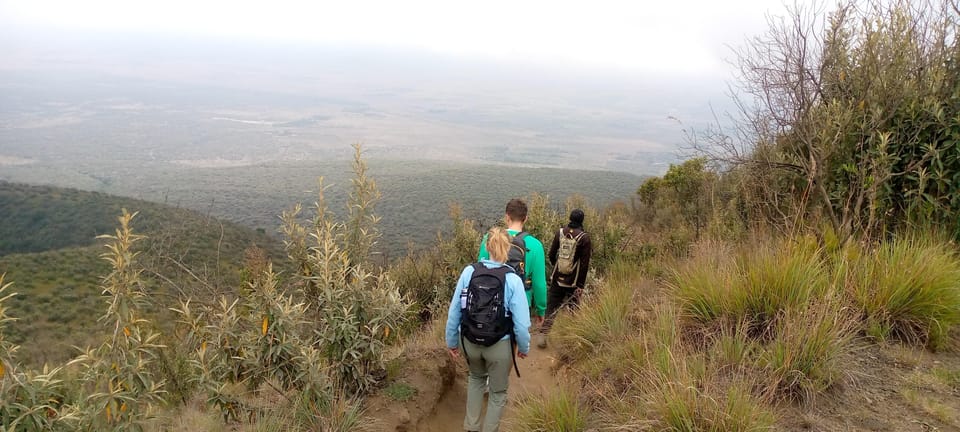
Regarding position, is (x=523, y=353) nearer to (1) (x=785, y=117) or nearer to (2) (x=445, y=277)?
(1) (x=785, y=117)

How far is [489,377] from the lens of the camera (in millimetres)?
4031

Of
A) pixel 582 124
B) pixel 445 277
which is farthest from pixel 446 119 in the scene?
pixel 445 277

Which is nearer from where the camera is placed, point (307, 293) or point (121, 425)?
point (121, 425)

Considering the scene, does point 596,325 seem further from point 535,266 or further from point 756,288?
point 756,288

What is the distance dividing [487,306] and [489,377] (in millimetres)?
645

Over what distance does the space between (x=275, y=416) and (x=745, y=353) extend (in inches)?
129

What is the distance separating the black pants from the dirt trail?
288 millimetres

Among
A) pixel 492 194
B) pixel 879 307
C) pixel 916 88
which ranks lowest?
pixel 492 194

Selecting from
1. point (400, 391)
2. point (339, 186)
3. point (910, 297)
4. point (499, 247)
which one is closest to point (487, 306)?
point (499, 247)

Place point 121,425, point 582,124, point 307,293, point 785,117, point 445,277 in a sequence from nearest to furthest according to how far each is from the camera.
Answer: point 121,425
point 307,293
point 785,117
point 445,277
point 582,124

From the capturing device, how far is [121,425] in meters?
3.02

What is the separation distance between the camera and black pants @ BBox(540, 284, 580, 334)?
6.02 m

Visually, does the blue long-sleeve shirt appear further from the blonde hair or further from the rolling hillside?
the rolling hillside

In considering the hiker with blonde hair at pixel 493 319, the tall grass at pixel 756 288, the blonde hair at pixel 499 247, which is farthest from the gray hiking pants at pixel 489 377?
the tall grass at pixel 756 288
